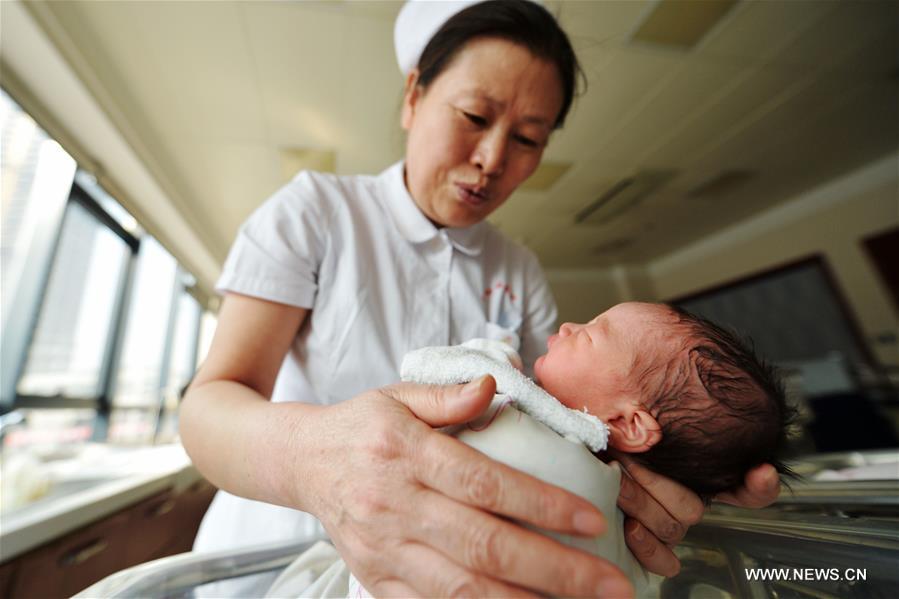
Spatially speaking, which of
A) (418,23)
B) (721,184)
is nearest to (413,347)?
(418,23)

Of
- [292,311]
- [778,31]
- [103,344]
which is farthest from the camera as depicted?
[103,344]

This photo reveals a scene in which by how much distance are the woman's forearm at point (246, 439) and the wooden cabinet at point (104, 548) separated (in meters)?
0.96

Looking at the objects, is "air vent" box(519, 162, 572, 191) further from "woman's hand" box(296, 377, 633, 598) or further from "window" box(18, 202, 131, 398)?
A: "window" box(18, 202, 131, 398)

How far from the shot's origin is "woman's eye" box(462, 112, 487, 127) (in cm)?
65

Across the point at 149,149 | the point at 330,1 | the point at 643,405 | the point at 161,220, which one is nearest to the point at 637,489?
the point at 643,405

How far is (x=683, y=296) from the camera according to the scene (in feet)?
14.1

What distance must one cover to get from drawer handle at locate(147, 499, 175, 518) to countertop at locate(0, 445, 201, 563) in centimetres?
7

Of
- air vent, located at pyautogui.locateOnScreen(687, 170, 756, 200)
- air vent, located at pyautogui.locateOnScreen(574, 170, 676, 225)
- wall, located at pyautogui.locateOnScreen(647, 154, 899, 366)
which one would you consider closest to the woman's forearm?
air vent, located at pyautogui.locateOnScreen(574, 170, 676, 225)

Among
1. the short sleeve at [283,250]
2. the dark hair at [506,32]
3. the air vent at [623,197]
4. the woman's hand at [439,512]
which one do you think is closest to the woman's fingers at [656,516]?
the woman's hand at [439,512]

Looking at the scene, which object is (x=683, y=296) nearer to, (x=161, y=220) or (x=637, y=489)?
Answer: (x=637, y=489)

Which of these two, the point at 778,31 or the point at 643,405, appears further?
the point at 778,31

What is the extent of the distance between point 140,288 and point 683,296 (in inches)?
198

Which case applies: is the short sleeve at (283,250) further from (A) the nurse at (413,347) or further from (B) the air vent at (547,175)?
(B) the air vent at (547,175)

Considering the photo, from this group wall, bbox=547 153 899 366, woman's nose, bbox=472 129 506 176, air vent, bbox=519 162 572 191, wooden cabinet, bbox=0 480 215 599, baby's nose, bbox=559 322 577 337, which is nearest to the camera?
baby's nose, bbox=559 322 577 337
